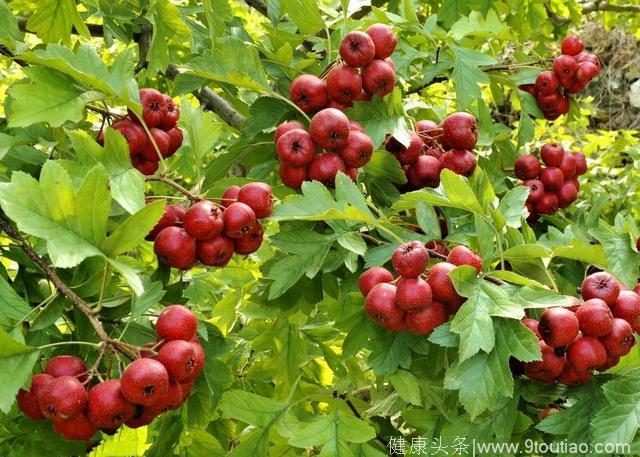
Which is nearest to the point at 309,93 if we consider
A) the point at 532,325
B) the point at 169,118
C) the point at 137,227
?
the point at 169,118

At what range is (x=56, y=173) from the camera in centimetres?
141

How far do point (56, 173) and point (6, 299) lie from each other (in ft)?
1.18

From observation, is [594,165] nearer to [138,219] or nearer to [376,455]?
[376,455]

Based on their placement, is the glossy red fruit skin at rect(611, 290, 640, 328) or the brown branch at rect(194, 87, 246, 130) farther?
the brown branch at rect(194, 87, 246, 130)

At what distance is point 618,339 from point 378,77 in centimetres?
84

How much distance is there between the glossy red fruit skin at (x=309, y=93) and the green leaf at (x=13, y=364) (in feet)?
2.95

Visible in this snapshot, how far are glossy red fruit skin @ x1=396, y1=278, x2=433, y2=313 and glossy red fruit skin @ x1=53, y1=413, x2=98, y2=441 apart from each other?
0.65 metres

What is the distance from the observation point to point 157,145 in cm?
180

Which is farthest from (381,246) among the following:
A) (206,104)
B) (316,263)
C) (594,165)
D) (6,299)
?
(594,165)

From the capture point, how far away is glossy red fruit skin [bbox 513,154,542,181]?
8.08 feet

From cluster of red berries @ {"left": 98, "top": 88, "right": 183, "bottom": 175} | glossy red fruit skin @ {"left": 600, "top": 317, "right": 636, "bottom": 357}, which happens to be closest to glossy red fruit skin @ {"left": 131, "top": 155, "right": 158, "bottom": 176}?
cluster of red berries @ {"left": 98, "top": 88, "right": 183, "bottom": 175}

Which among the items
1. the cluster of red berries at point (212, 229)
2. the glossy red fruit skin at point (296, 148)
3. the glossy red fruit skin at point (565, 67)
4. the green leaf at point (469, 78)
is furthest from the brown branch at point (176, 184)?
the glossy red fruit skin at point (565, 67)

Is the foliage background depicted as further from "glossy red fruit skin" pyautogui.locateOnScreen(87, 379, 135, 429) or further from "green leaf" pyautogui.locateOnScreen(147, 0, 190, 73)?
"glossy red fruit skin" pyautogui.locateOnScreen(87, 379, 135, 429)

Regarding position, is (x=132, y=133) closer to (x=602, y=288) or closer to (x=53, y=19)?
(x=53, y=19)
